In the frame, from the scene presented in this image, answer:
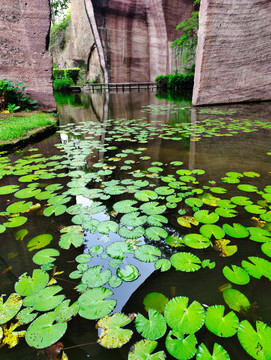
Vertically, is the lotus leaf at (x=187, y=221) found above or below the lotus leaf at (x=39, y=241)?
above

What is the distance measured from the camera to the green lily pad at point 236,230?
117 centimetres

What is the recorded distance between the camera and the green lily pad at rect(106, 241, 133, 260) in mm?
1053

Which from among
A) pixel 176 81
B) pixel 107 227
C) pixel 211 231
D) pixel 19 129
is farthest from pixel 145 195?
pixel 176 81

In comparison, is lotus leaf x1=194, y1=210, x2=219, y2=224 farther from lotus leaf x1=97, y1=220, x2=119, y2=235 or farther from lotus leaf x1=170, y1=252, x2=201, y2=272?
lotus leaf x1=97, y1=220, x2=119, y2=235

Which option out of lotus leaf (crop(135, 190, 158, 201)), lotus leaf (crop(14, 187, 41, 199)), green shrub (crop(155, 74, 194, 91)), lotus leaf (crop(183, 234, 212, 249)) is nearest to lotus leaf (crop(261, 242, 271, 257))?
lotus leaf (crop(183, 234, 212, 249))

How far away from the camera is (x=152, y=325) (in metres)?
0.74

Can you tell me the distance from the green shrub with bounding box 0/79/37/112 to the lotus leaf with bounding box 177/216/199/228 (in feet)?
14.9

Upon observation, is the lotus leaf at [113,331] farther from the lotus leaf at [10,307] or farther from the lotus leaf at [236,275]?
the lotus leaf at [236,275]

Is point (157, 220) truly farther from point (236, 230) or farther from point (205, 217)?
point (236, 230)

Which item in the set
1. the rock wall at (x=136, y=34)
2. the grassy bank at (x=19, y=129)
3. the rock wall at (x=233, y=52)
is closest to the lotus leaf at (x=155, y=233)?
the grassy bank at (x=19, y=129)

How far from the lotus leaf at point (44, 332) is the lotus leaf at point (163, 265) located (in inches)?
17.6

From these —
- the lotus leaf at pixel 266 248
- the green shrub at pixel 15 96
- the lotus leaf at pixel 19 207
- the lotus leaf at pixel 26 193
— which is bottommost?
the lotus leaf at pixel 266 248

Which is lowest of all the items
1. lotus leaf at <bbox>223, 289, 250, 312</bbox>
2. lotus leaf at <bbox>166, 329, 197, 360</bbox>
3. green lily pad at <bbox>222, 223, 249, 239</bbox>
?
lotus leaf at <bbox>223, 289, 250, 312</bbox>

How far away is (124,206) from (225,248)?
2.25ft
